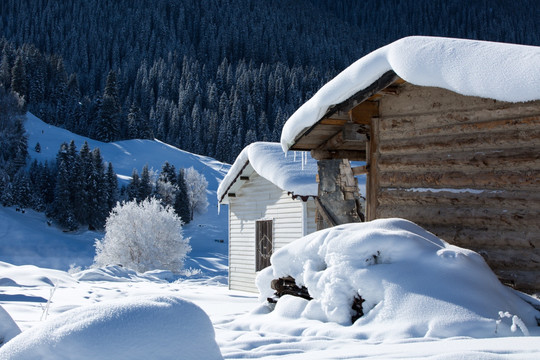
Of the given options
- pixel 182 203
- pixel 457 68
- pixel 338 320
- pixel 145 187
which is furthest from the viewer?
pixel 182 203

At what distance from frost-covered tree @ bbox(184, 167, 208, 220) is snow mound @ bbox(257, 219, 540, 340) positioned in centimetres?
6097

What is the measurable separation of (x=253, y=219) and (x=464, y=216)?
35.1ft

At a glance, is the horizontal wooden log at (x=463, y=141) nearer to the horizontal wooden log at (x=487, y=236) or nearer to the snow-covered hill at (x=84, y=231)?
the horizontal wooden log at (x=487, y=236)

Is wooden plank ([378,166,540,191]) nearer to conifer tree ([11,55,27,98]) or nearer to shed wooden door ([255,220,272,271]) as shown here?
shed wooden door ([255,220,272,271])

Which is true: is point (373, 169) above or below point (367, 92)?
below

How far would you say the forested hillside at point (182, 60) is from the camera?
328 ft

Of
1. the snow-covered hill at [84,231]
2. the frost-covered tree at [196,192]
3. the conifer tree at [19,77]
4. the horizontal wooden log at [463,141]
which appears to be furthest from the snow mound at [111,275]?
the conifer tree at [19,77]

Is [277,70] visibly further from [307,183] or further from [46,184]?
[307,183]

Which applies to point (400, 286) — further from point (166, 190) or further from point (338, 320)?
point (166, 190)

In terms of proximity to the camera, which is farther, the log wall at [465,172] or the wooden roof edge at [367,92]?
the wooden roof edge at [367,92]

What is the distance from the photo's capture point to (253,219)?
17.3 meters

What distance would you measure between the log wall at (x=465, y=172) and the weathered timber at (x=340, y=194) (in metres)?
0.98

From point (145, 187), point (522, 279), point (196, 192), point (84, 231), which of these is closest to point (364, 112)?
point (522, 279)

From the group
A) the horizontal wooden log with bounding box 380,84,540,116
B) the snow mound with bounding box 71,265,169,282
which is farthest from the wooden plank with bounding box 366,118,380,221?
the snow mound with bounding box 71,265,169,282
